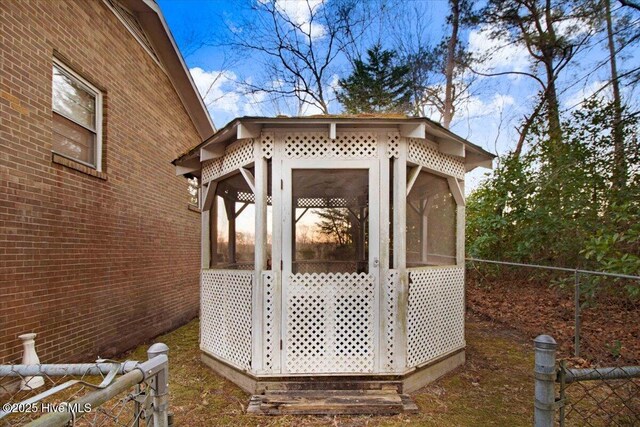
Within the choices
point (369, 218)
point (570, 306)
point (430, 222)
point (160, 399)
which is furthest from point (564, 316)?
point (160, 399)

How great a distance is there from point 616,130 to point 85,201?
934cm

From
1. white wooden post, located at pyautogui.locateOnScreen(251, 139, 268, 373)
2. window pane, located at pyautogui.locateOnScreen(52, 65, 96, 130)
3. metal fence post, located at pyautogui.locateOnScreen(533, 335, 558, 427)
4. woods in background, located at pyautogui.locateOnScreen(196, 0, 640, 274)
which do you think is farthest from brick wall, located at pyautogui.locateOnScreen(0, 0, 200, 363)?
woods in background, located at pyautogui.locateOnScreen(196, 0, 640, 274)

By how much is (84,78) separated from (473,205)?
910 centimetres

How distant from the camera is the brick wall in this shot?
142 inches

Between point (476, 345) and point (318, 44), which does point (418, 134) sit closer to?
point (476, 345)

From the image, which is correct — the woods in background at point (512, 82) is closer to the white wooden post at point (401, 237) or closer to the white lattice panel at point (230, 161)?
the white wooden post at point (401, 237)

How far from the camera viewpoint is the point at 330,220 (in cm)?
464

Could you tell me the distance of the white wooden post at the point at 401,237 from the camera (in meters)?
3.88

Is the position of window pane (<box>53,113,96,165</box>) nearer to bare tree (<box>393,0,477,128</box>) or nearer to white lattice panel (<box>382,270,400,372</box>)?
white lattice panel (<box>382,270,400,372</box>)

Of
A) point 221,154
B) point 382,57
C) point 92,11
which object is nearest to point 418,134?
point 221,154

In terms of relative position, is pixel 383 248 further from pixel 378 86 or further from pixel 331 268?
pixel 378 86

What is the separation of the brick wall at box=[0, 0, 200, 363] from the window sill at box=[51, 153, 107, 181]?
0.22ft

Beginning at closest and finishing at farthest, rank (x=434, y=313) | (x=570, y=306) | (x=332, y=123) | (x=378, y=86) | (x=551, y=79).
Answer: (x=332, y=123)
(x=434, y=313)
(x=570, y=306)
(x=551, y=79)
(x=378, y=86)

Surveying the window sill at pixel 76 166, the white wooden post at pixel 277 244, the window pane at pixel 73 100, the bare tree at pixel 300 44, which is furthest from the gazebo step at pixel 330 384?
the bare tree at pixel 300 44
